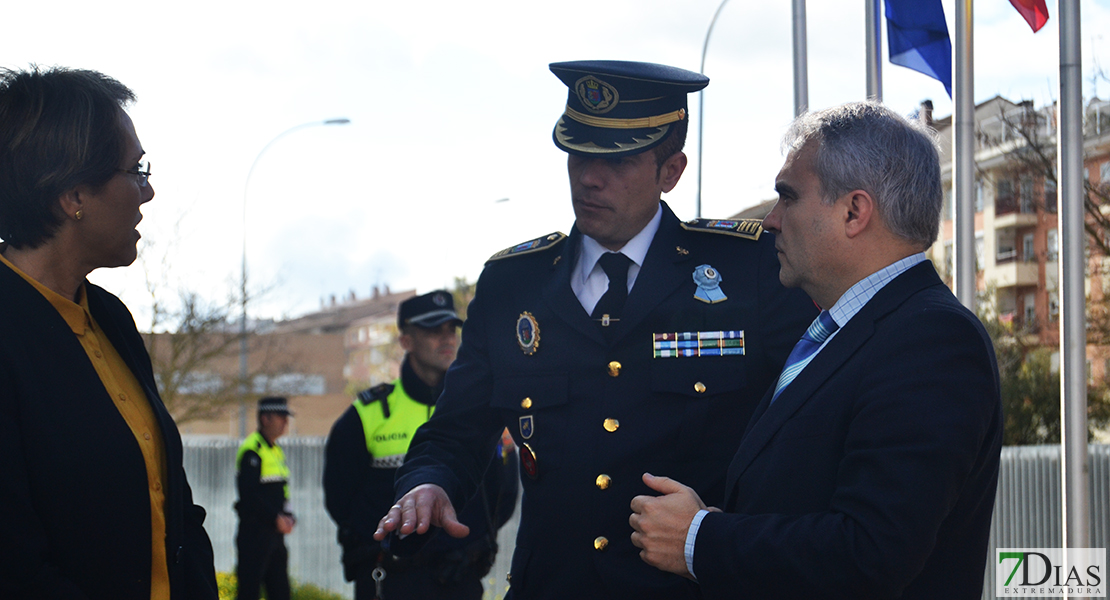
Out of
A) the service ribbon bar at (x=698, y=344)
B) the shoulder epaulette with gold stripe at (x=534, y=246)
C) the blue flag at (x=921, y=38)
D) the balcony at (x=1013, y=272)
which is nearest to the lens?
the service ribbon bar at (x=698, y=344)

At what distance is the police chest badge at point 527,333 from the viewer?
2.72 m

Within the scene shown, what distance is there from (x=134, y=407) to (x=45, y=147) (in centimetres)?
64

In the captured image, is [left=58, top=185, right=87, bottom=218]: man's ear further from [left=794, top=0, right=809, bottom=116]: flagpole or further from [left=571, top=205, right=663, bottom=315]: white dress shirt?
[left=794, top=0, right=809, bottom=116]: flagpole

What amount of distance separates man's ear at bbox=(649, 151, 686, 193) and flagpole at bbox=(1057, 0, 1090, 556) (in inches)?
130

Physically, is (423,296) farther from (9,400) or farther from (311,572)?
(311,572)

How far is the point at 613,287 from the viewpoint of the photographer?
2.72 meters

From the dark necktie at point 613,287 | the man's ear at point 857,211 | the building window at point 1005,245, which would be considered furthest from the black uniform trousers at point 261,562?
the building window at point 1005,245

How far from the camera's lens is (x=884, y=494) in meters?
1.68

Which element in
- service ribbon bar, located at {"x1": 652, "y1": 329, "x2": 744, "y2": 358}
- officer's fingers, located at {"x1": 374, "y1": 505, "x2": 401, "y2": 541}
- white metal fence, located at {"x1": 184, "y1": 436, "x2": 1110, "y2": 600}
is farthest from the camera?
white metal fence, located at {"x1": 184, "y1": 436, "x2": 1110, "y2": 600}

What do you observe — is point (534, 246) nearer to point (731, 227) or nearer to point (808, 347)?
point (731, 227)

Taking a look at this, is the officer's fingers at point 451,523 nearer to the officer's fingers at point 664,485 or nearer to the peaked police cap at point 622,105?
the officer's fingers at point 664,485

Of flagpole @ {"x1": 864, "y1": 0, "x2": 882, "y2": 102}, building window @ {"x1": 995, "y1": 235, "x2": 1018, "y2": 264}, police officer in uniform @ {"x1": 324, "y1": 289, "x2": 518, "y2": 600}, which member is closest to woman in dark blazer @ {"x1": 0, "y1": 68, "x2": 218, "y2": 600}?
police officer in uniform @ {"x1": 324, "y1": 289, "x2": 518, "y2": 600}

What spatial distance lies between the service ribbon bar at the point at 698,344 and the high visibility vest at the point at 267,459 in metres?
7.18

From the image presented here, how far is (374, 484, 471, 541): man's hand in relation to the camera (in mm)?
2414
